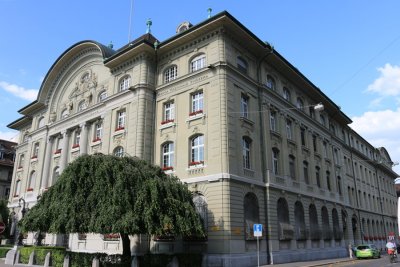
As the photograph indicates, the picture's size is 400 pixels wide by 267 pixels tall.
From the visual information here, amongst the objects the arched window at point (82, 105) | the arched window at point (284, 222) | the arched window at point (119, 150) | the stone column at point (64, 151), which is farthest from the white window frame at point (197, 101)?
the stone column at point (64, 151)

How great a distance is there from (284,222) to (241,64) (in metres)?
13.1

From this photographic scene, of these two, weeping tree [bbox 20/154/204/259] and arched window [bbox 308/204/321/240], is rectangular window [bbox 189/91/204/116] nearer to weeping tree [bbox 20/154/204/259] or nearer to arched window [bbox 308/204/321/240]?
weeping tree [bbox 20/154/204/259]

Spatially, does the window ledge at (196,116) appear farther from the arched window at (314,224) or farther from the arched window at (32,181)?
the arched window at (32,181)

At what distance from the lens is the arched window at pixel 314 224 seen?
106 feet

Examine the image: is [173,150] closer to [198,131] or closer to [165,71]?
[198,131]

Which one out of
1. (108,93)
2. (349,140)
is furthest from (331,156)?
(108,93)

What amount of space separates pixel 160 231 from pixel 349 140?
4061 cm

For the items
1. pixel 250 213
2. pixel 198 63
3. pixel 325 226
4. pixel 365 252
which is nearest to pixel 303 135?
pixel 325 226

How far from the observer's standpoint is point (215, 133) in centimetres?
2470

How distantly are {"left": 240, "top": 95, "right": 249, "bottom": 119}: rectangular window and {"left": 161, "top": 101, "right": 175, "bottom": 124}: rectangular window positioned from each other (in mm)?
5447

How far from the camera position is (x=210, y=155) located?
80.3 ft

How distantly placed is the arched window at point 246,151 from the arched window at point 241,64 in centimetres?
548

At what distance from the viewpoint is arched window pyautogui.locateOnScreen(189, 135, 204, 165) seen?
25562mm

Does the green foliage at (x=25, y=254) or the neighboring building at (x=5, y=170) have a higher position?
the neighboring building at (x=5, y=170)
